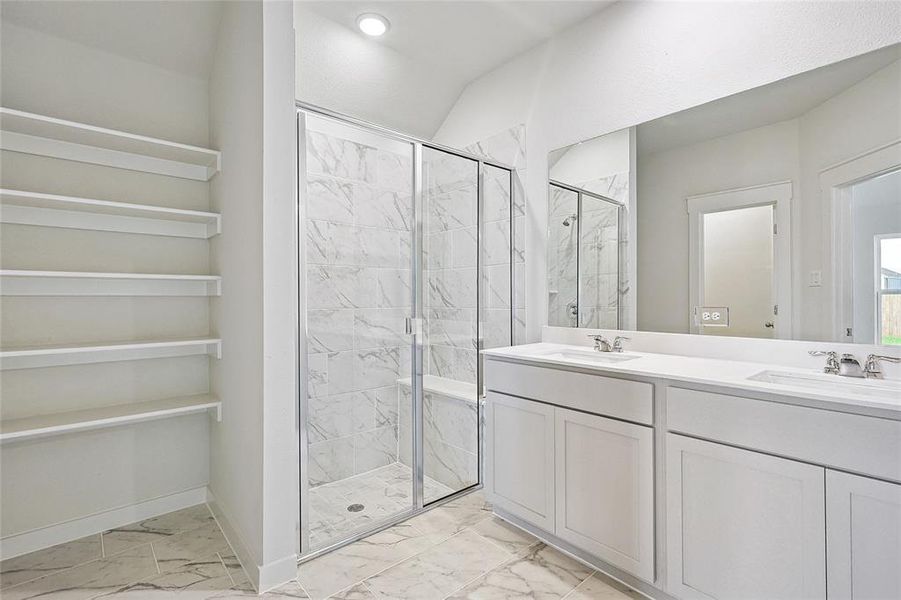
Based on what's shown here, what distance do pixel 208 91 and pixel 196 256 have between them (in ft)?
3.01

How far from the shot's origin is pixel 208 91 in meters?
2.48

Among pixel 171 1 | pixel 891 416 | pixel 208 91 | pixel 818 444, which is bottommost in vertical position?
pixel 818 444

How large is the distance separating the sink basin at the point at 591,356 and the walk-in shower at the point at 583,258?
20 cm

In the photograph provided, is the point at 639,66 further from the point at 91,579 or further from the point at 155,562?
the point at 91,579

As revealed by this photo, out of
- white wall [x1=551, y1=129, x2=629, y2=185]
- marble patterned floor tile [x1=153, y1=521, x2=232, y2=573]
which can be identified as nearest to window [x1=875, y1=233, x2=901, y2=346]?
white wall [x1=551, y1=129, x2=629, y2=185]

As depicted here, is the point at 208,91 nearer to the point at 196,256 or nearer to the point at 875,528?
the point at 196,256

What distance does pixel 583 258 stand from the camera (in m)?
2.43

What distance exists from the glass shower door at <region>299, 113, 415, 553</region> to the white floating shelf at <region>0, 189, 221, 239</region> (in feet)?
2.07

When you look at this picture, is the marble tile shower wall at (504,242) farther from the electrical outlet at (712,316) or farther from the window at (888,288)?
the window at (888,288)

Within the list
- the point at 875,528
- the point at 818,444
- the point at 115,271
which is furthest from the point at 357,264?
the point at 875,528

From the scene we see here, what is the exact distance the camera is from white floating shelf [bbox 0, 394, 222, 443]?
1.81 metres

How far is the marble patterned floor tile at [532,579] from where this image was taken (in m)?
1.68

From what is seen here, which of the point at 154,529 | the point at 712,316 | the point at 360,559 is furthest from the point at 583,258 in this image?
the point at 154,529

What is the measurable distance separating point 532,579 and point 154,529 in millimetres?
1817
